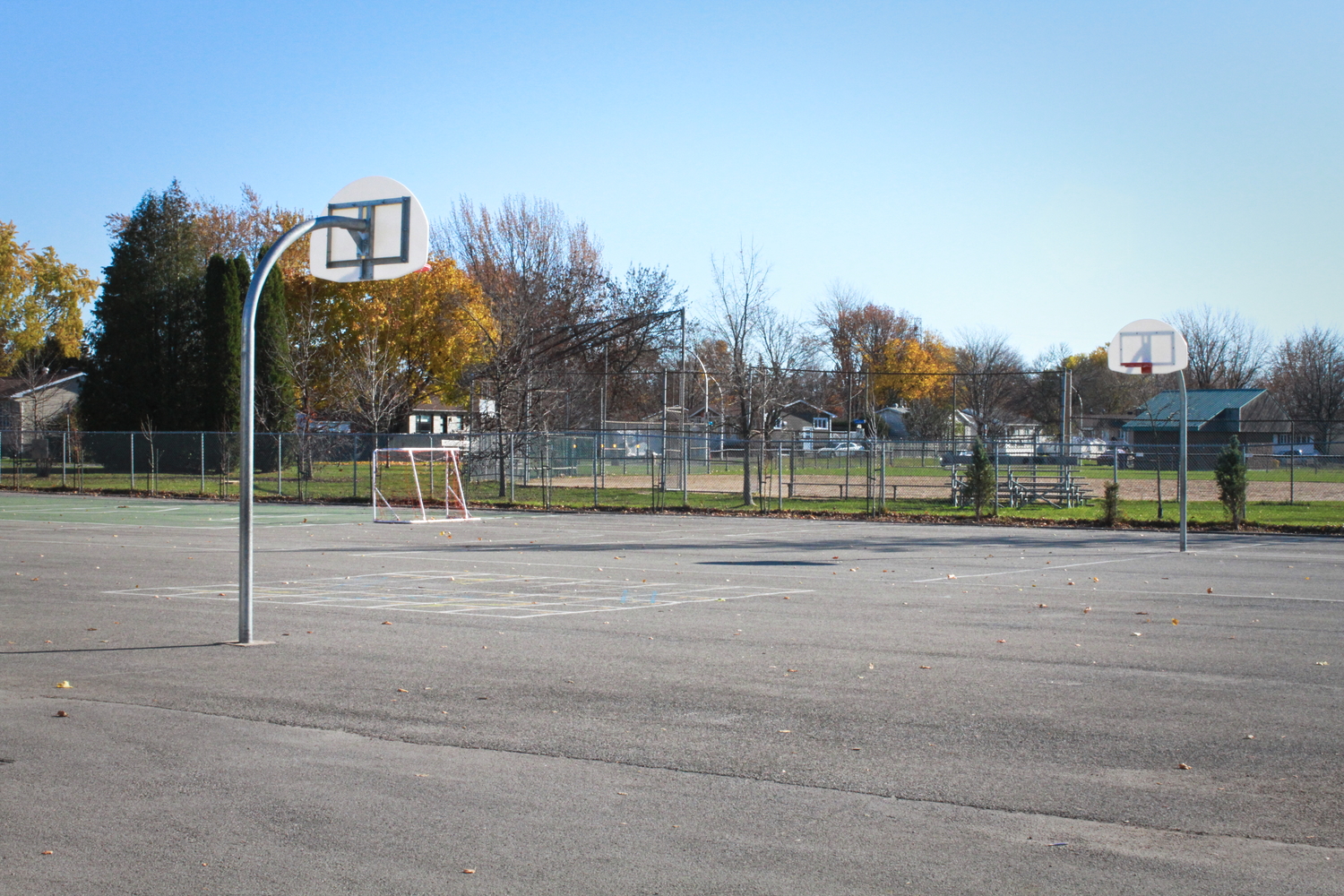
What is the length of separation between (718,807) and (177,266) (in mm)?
56074

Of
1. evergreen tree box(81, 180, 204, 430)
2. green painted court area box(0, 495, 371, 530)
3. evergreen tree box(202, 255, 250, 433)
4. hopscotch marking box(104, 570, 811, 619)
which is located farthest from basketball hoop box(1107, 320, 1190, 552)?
evergreen tree box(81, 180, 204, 430)

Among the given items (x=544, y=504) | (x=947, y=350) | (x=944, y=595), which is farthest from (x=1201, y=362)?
(x=944, y=595)

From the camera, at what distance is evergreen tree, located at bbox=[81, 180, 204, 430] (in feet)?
173

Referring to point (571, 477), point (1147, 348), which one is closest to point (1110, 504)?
point (1147, 348)

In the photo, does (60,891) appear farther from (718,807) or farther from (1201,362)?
(1201,362)

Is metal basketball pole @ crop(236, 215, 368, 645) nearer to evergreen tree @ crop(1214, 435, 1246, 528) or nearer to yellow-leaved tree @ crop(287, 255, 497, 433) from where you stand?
evergreen tree @ crop(1214, 435, 1246, 528)

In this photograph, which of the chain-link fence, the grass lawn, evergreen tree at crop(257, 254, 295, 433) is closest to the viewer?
the grass lawn

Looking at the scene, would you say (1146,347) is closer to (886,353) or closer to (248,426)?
(248,426)

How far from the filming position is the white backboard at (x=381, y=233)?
1024 centimetres

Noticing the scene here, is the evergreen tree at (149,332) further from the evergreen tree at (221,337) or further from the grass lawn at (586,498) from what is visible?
the grass lawn at (586,498)

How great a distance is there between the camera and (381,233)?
10359 mm

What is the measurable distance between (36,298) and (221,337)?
27869 mm

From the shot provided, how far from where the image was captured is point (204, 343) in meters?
51.7

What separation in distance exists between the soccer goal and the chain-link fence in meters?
0.35
